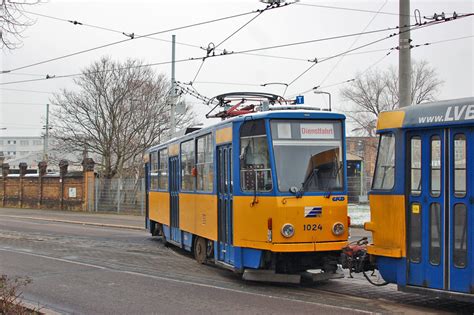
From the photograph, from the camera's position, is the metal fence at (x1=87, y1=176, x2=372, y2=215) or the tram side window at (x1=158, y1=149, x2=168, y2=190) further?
the metal fence at (x1=87, y1=176, x2=372, y2=215)

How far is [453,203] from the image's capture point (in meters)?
7.74

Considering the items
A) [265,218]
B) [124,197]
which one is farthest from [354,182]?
[265,218]

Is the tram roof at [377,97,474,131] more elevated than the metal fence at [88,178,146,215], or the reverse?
the tram roof at [377,97,474,131]

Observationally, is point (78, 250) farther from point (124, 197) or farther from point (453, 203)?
point (124, 197)

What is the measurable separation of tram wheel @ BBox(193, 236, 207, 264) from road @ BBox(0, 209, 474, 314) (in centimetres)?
19

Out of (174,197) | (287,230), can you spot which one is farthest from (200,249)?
(287,230)

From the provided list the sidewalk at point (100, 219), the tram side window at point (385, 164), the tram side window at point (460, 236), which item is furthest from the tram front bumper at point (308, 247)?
the sidewalk at point (100, 219)

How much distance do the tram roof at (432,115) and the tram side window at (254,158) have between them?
2227 mm

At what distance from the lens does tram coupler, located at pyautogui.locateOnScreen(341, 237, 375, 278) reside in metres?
9.38

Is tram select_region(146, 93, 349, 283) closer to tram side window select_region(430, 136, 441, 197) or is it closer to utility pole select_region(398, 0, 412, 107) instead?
tram side window select_region(430, 136, 441, 197)

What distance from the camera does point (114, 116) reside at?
4359cm

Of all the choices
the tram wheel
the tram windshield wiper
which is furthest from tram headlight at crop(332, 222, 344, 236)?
the tram wheel

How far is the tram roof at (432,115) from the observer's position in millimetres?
7645

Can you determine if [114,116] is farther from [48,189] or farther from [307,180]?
[307,180]
